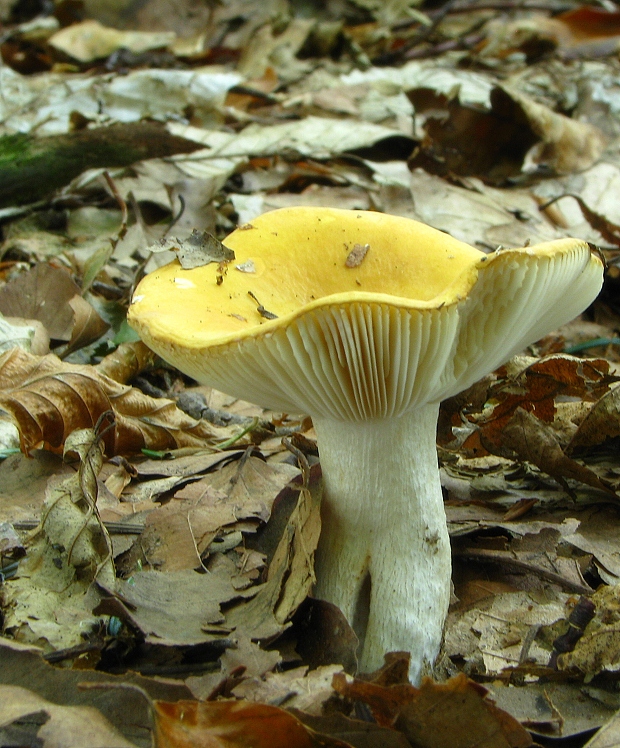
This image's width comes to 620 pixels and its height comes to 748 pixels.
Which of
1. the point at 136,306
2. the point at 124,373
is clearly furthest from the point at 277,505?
the point at 124,373

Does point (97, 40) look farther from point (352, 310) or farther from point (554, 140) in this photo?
point (352, 310)

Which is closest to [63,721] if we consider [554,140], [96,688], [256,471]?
[96,688]

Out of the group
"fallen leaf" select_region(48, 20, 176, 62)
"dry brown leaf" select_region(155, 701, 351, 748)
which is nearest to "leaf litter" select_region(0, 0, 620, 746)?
"dry brown leaf" select_region(155, 701, 351, 748)

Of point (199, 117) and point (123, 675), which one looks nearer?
point (123, 675)

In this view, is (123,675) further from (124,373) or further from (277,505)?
(124,373)

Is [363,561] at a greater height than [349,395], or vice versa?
[349,395]

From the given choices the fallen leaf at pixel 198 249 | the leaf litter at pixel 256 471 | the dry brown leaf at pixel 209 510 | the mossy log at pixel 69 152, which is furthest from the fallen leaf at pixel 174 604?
the mossy log at pixel 69 152
